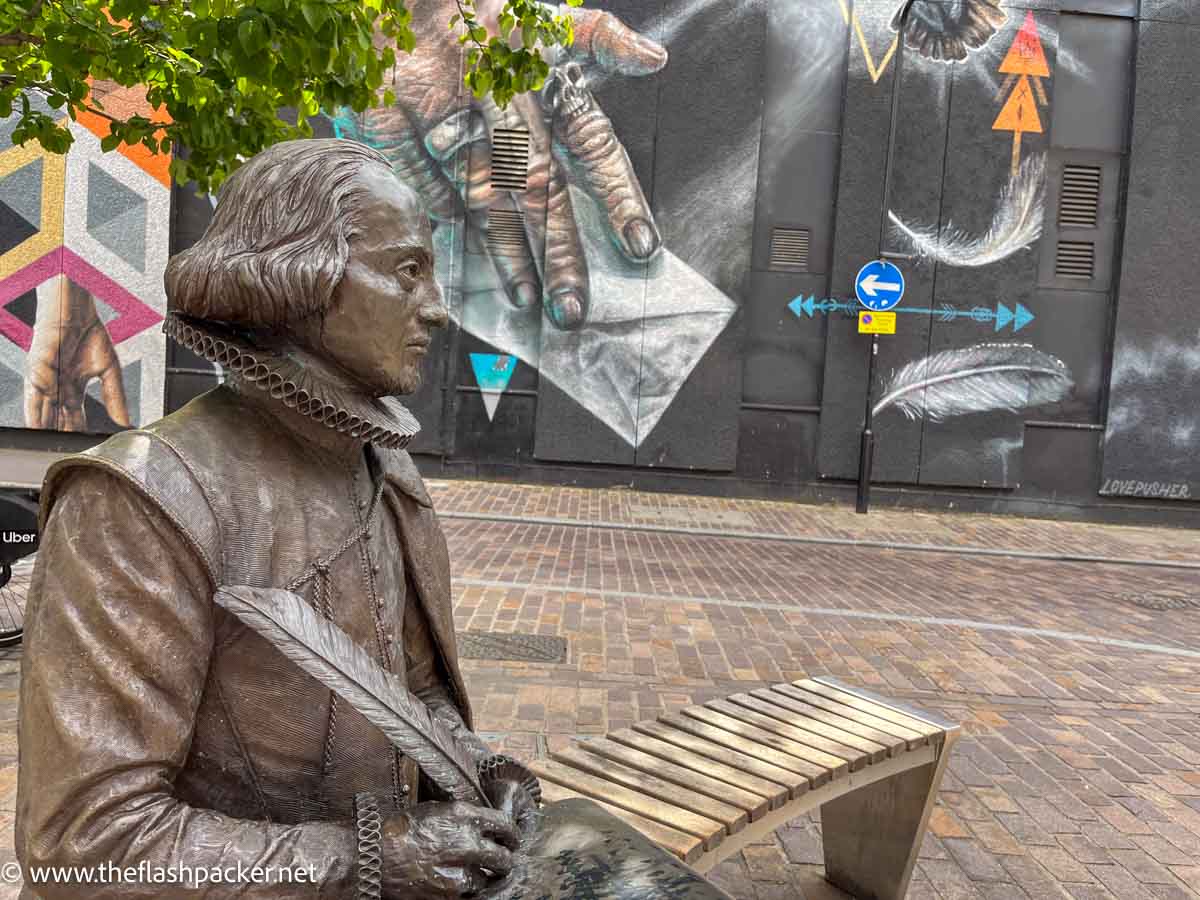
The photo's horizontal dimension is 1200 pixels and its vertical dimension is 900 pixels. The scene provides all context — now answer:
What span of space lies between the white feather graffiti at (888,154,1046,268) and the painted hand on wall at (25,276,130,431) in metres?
10.7

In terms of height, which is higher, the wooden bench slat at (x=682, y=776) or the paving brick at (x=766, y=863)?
the wooden bench slat at (x=682, y=776)

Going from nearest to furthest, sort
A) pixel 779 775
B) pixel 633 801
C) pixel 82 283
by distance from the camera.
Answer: pixel 633 801, pixel 779 775, pixel 82 283

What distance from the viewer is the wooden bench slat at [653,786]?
251 cm

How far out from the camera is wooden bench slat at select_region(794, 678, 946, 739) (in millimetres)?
3309

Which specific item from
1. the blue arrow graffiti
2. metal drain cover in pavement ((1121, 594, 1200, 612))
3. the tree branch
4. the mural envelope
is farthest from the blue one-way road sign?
the tree branch

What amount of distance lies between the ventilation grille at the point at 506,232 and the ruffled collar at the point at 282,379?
39.0 ft

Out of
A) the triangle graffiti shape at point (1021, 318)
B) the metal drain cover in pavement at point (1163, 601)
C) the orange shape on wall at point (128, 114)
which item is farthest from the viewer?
the triangle graffiti shape at point (1021, 318)

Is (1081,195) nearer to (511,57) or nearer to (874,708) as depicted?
(511,57)

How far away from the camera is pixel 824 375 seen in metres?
13.4

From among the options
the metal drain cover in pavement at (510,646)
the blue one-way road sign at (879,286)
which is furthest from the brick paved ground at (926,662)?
the blue one-way road sign at (879,286)

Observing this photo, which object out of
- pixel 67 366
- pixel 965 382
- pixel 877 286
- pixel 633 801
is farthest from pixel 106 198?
pixel 633 801

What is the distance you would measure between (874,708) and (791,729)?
0.49 m

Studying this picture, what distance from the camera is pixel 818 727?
3.24 meters

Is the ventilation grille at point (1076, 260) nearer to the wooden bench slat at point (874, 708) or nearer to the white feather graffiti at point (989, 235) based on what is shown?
the white feather graffiti at point (989, 235)
